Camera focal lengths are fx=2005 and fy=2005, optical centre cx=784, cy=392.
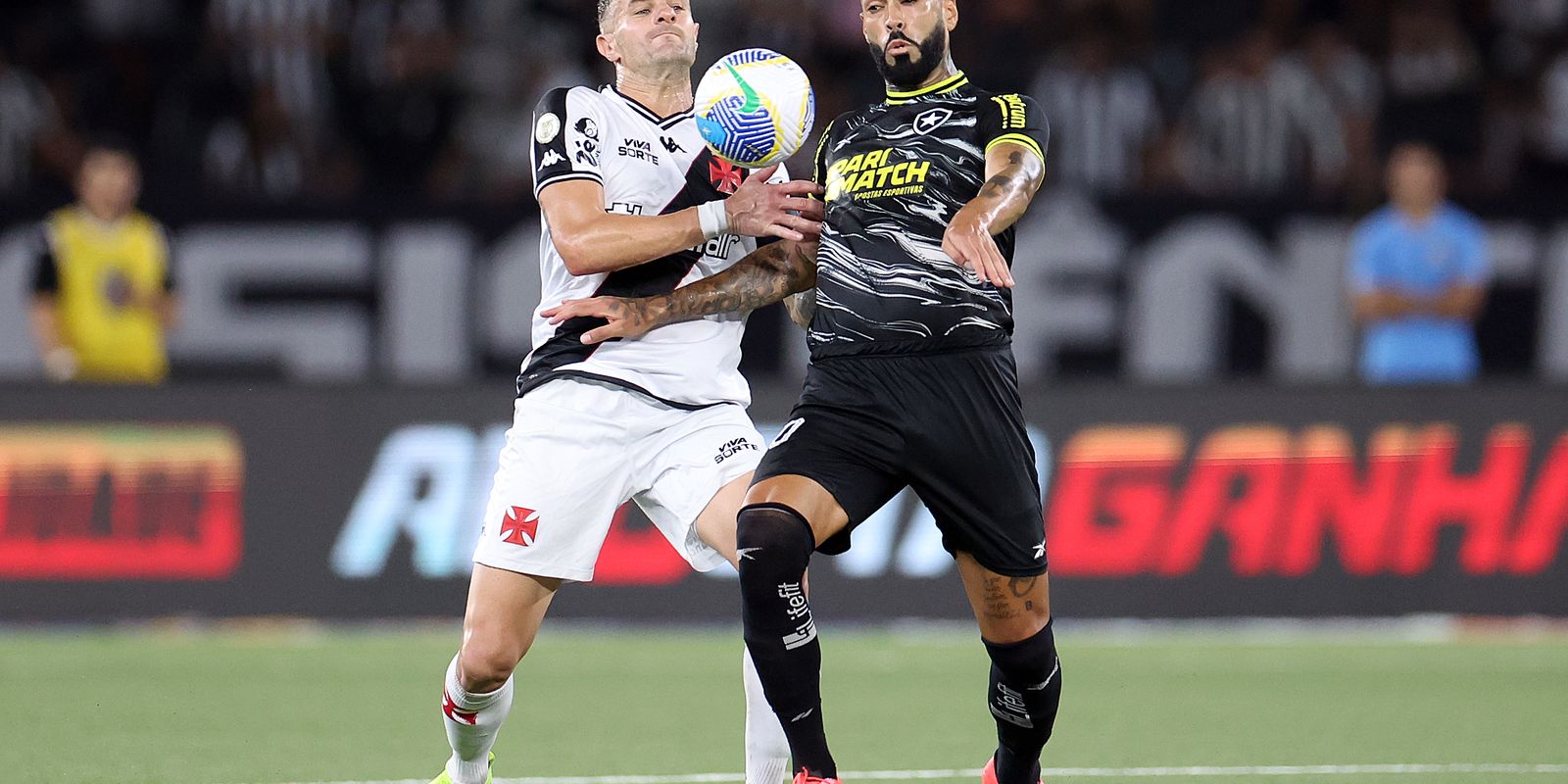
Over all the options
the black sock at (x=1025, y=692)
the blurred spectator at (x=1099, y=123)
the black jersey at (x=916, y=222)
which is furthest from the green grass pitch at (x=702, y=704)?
the blurred spectator at (x=1099, y=123)

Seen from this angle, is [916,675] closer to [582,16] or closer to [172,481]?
[172,481]

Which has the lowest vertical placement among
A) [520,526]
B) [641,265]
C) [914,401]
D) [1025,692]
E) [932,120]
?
[1025,692]

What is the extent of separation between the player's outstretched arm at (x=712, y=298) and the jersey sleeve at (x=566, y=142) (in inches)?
14.4

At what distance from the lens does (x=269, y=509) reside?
10.4 metres

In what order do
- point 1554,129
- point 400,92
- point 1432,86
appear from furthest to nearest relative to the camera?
point 1432,86, point 1554,129, point 400,92

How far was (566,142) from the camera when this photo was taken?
18.9 feet

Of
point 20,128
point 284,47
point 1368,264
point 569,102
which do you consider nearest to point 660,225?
point 569,102

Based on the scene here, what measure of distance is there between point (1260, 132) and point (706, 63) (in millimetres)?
3931

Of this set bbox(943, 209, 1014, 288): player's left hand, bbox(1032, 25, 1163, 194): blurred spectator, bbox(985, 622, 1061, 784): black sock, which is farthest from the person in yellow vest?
bbox(943, 209, 1014, 288): player's left hand

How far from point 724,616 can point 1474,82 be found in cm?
780

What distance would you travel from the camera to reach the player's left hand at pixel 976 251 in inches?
195

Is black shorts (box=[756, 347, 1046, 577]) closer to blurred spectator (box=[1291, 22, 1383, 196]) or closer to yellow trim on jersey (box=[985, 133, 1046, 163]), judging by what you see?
yellow trim on jersey (box=[985, 133, 1046, 163])

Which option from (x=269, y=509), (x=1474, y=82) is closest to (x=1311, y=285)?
A: (x=1474, y=82)

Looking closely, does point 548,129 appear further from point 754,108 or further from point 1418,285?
point 1418,285
